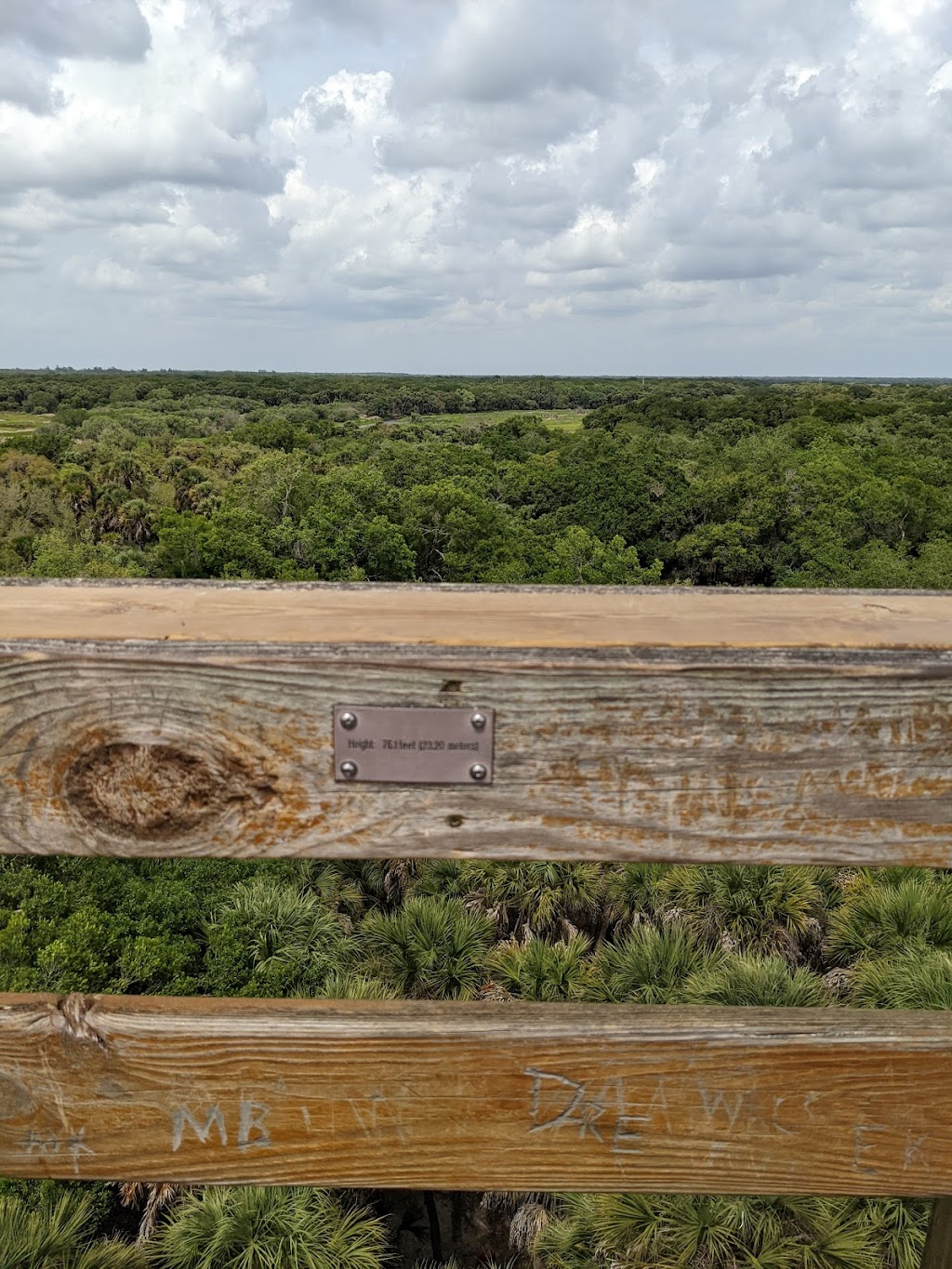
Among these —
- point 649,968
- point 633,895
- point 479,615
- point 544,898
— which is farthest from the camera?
point 633,895

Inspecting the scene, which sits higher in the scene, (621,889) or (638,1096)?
(638,1096)

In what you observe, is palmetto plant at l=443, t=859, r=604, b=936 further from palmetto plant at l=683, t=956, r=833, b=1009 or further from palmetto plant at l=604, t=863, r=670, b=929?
palmetto plant at l=683, t=956, r=833, b=1009

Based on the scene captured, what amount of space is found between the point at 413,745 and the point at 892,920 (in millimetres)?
16052

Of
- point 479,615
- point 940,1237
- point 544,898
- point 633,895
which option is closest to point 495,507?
point 633,895

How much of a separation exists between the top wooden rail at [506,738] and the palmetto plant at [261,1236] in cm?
1063

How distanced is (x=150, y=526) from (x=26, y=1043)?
4309 cm

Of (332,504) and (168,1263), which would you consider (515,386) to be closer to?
(332,504)

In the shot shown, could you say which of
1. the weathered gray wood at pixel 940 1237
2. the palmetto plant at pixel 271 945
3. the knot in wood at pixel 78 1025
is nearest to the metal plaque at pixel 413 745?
the knot in wood at pixel 78 1025

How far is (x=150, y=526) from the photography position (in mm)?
41594

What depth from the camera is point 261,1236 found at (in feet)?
33.1

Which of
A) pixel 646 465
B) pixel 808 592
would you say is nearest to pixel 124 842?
pixel 808 592

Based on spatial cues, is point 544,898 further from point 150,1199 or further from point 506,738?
point 506,738

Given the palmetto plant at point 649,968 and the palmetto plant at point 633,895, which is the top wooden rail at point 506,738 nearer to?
the palmetto plant at point 649,968

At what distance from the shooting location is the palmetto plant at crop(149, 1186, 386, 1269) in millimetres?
9758
